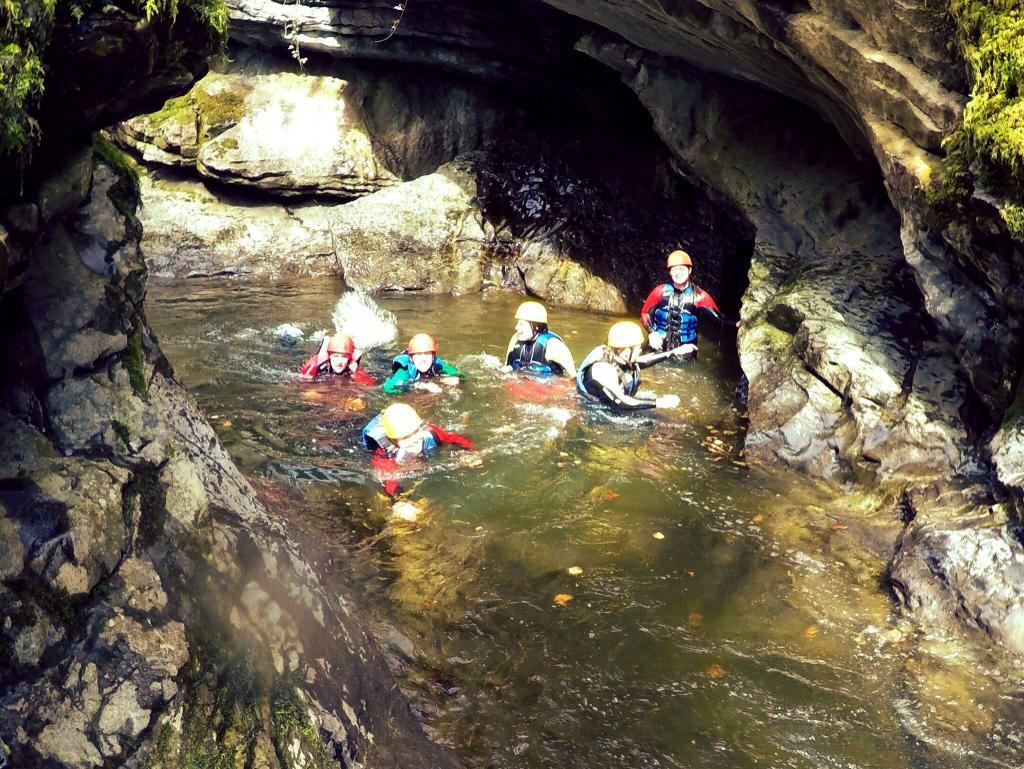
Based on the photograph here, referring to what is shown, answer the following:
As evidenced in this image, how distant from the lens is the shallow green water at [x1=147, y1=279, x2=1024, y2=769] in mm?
4973

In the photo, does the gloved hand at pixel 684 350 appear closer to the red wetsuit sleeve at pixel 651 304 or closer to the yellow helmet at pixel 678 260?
the red wetsuit sleeve at pixel 651 304

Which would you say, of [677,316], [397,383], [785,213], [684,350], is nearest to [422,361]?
[397,383]

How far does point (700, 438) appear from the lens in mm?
9047

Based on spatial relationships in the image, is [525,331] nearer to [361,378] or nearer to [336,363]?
[361,378]

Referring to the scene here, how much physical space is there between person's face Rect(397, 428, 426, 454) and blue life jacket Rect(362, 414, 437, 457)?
0.05 meters

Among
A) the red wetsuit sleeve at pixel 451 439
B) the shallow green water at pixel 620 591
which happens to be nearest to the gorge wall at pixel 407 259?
the shallow green water at pixel 620 591

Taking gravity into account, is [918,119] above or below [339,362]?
above

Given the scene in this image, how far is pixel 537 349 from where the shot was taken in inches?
410

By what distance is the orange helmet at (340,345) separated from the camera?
10125mm

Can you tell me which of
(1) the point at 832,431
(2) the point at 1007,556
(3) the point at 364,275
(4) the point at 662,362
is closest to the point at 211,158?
(3) the point at 364,275

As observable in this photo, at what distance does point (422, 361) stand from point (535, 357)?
4.23ft

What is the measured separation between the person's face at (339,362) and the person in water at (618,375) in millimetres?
2568

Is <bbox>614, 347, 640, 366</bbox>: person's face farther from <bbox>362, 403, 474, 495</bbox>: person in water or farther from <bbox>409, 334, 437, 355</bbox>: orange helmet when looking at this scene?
<bbox>362, 403, 474, 495</bbox>: person in water

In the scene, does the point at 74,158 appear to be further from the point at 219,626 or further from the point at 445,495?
the point at 445,495
